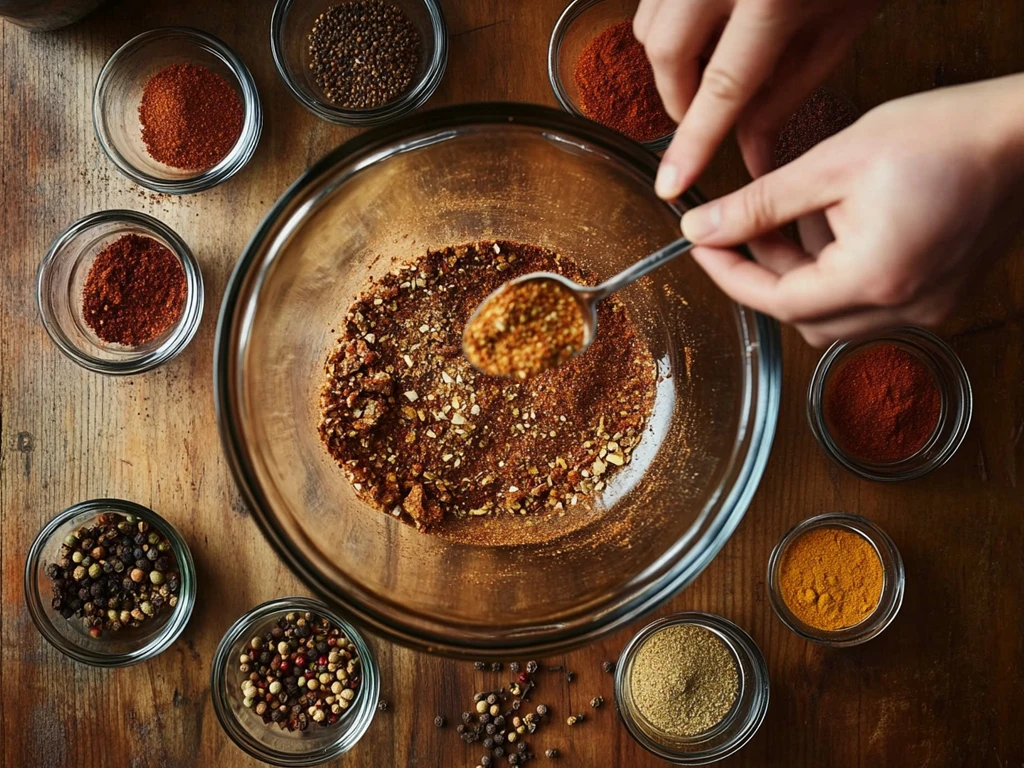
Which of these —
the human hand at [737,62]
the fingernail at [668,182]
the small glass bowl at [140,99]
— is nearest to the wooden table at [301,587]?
the small glass bowl at [140,99]

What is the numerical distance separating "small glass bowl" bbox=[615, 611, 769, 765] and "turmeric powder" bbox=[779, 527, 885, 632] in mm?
147

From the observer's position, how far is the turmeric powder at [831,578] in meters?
1.84

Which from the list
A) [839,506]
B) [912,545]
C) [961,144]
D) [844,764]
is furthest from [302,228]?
[844,764]

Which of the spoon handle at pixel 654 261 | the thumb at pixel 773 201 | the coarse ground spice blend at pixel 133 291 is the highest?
the coarse ground spice blend at pixel 133 291

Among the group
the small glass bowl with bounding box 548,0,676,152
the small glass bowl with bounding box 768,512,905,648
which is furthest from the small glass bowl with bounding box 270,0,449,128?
the small glass bowl with bounding box 768,512,905,648

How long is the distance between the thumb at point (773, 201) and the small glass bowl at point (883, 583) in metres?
0.77

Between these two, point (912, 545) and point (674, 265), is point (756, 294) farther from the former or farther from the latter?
point (912, 545)

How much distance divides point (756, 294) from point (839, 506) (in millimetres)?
759

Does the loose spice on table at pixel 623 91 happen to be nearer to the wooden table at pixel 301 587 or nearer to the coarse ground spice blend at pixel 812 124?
the wooden table at pixel 301 587

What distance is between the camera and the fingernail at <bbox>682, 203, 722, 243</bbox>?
4.41 feet

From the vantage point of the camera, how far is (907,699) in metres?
1.91

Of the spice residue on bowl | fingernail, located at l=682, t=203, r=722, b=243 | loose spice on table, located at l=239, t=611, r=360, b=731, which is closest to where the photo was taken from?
fingernail, located at l=682, t=203, r=722, b=243

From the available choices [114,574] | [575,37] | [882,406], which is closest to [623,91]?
[575,37]

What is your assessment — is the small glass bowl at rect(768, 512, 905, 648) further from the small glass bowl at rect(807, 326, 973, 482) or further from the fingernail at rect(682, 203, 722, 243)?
the fingernail at rect(682, 203, 722, 243)
